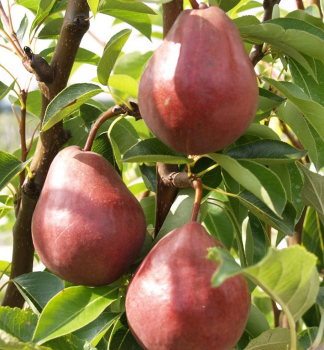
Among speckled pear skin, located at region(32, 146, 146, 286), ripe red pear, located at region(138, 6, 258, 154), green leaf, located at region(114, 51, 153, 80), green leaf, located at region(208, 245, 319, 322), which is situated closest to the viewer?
green leaf, located at region(208, 245, 319, 322)

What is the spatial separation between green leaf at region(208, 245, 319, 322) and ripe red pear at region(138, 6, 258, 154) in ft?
0.51

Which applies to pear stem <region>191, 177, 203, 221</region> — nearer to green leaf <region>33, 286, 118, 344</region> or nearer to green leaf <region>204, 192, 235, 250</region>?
green leaf <region>33, 286, 118, 344</region>

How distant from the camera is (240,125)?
69 cm

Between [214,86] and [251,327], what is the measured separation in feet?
1.69

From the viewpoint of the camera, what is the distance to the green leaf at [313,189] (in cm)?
90

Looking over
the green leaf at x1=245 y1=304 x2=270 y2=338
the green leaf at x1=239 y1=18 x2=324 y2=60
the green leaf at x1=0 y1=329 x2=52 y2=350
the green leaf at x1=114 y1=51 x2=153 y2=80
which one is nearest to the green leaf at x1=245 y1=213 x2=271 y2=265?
the green leaf at x1=245 y1=304 x2=270 y2=338

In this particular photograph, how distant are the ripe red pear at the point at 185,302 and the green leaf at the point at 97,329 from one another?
138 millimetres

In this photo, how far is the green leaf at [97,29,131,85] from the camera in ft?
2.70

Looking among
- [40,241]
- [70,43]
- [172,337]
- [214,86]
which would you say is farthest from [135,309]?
[70,43]

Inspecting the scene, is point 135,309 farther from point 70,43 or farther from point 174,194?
point 70,43

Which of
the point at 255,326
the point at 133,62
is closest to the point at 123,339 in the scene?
the point at 255,326

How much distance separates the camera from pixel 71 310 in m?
0.80

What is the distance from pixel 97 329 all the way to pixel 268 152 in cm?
36

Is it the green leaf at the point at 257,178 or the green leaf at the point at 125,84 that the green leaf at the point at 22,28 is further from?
the green leaf at the point at 257,178
